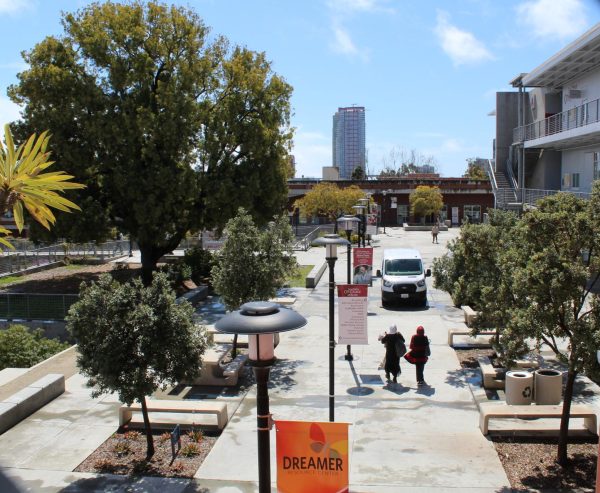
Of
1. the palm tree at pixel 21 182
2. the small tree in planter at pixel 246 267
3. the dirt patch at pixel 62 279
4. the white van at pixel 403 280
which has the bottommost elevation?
the dirt patch at pixel 62 279

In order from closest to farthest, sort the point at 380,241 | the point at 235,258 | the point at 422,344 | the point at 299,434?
the point at 299,434 → the point at 422,344 → the point at 235,258 → the point at 380,241

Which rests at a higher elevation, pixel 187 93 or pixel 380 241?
pixel 187 93

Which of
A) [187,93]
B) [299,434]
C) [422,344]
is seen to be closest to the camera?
[299,434]

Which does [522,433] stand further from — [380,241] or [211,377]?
[380,241]

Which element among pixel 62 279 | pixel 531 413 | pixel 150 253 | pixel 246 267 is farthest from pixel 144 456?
pixel 62 279

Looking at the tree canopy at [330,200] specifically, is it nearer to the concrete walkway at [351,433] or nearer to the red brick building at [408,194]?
the red brick building at [408,194]

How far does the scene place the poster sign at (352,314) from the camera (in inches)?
536

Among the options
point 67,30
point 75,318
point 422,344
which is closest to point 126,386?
point 75,318

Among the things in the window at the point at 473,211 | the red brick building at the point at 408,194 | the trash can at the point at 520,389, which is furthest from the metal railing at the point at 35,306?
the window at the point at 473,211

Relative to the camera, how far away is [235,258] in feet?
47.3

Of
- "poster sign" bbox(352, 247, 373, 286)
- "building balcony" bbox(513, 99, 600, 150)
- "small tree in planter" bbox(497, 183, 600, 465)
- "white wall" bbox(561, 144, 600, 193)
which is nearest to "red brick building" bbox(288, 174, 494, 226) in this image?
"building balcony" bbox(513, 99, 600, 150)

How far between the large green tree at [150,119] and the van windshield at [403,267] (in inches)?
253

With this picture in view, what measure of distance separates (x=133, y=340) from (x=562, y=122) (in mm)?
25887

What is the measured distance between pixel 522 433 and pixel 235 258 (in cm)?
730
